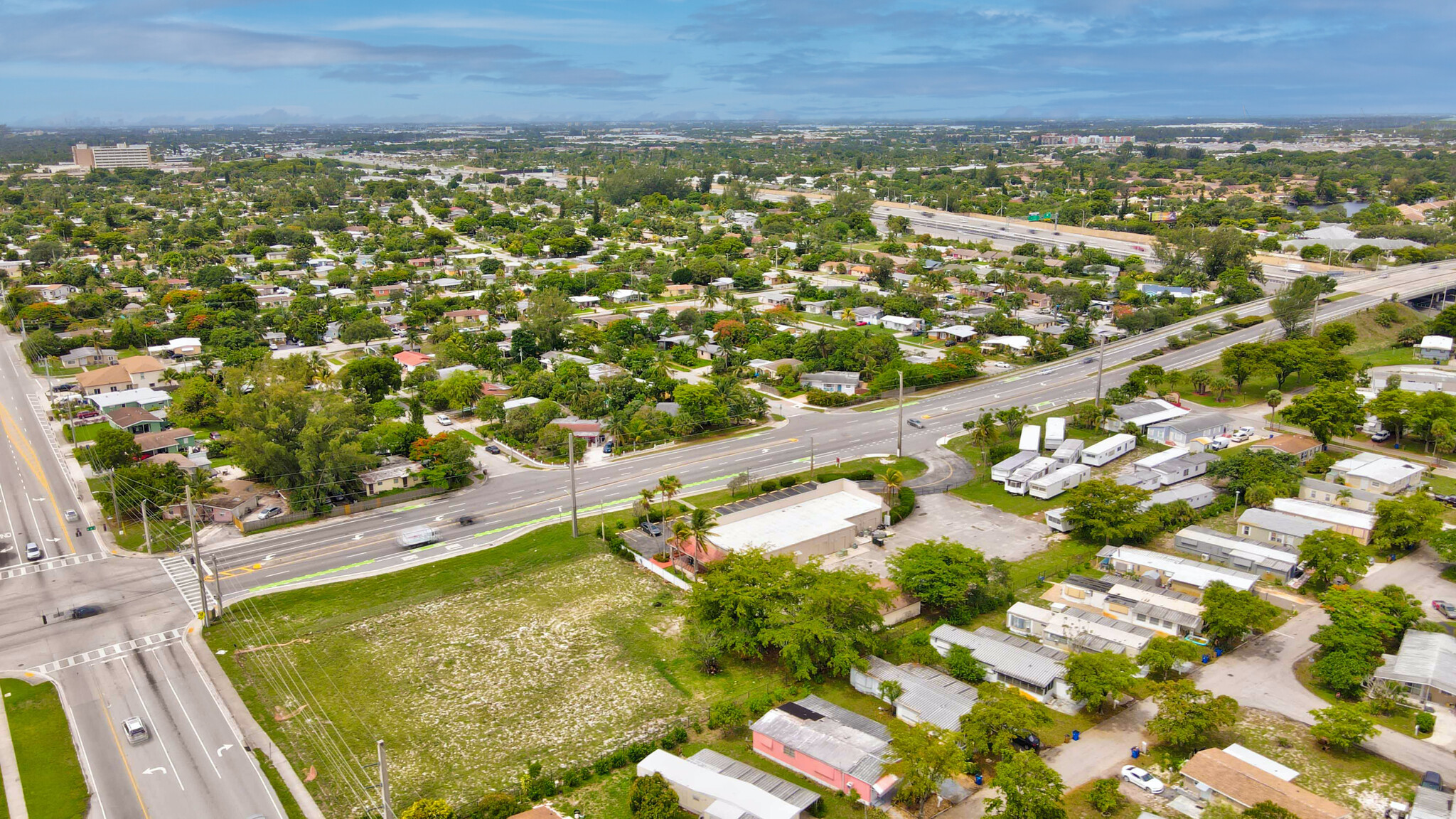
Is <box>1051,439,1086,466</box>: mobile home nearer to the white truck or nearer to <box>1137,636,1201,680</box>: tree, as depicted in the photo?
<box>1137,636,1201,680</box>: tree

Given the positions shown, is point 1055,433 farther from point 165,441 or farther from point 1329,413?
point 165,441

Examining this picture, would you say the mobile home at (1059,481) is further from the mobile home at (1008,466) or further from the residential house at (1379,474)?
the residential house at (1379,474)

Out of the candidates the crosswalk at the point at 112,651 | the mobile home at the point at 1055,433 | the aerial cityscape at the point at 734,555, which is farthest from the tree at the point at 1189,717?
the crosswalk at the point at 112,651

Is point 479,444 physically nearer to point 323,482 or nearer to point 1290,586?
point 323,482

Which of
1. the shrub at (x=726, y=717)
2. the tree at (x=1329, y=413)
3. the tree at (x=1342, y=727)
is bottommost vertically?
the shrub at (x=726, y=717)

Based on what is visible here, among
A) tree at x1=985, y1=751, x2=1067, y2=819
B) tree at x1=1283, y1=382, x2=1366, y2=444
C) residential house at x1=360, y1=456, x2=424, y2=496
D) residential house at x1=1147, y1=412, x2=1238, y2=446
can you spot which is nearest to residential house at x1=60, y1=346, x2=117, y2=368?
residential house at x1=360, y1=456, x2=424, y2=496

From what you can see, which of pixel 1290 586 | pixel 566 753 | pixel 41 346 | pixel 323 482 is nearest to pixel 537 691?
pixel 566 753
